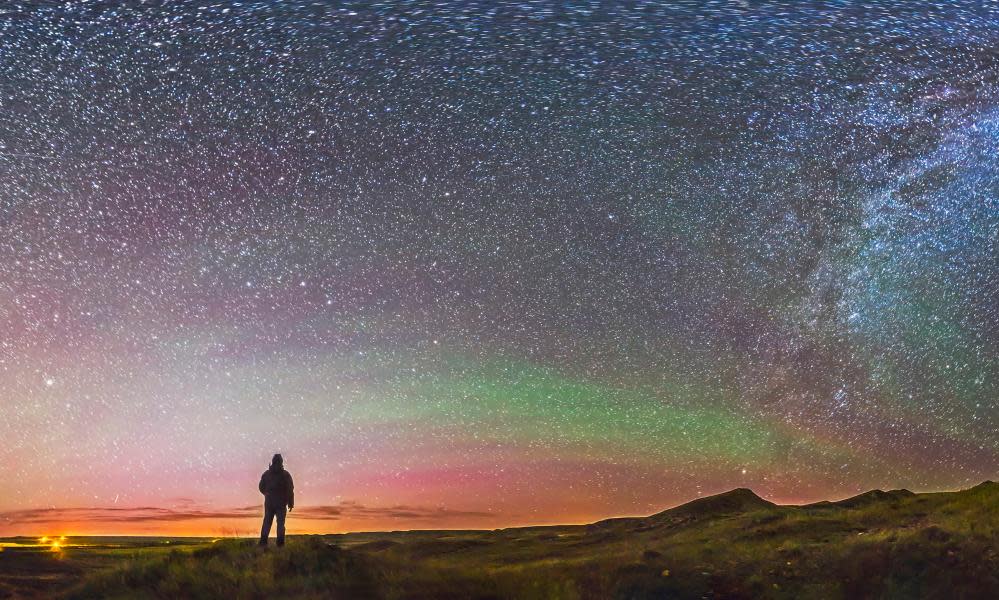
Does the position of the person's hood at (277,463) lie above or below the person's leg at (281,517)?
above

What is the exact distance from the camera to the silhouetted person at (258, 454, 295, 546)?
54.3ft

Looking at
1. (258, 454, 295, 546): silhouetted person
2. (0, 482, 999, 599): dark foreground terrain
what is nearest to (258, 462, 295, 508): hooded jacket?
(258, 454, 295, 546): silhouetted person

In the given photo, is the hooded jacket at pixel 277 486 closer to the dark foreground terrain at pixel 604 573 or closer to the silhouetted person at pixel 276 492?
the silhouetted person at pixel 276 492

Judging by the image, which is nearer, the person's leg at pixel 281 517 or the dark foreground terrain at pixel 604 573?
the dark foreground terrain at pixel 604 573

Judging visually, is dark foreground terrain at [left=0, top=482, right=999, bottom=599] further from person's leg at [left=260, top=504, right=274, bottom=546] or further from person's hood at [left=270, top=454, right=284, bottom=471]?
person's hood at [left=270, top=454, right=284, bottom=471]

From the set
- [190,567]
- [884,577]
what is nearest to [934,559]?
[884,577]

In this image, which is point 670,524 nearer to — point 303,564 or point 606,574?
point 606,574

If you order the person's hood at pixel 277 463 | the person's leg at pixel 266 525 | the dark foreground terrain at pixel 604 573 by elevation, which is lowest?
the dark foreground terrain at pixel 604 573

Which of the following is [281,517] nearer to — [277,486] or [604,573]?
[277,486]

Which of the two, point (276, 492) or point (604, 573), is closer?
point (276, 492)

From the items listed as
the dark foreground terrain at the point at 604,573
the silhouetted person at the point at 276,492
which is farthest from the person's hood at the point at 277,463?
the dark foreground terrain at the point at 604,573

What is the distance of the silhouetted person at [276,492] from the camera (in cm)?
1655

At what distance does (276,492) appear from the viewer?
16.5 metres

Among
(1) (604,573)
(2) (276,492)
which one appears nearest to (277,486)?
(2) (276,492)
